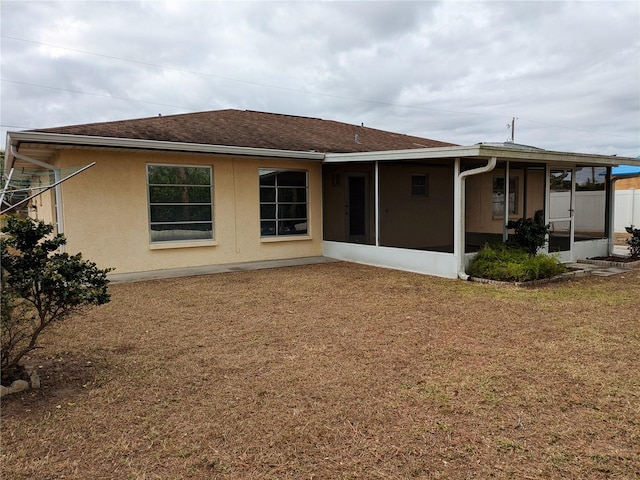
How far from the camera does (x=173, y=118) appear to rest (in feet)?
39.0

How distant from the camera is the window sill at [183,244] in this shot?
984 centimetres

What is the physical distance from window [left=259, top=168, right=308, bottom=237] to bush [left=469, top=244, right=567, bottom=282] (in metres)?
4.78

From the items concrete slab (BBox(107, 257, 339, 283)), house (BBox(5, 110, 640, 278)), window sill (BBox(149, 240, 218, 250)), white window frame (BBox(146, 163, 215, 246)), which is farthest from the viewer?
window sill (BBox(149, 240, 218, 250))

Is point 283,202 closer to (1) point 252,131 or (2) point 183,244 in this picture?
(1) point 252,131

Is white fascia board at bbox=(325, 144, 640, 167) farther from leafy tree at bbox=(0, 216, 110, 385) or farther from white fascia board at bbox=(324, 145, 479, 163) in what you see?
leafy tree at bbox=(0, 216, 110, 385)

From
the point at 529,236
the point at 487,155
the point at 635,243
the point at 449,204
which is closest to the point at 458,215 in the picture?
the point at 487,155

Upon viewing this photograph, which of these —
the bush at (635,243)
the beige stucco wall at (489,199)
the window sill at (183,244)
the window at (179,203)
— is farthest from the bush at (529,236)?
the window at (179,203)

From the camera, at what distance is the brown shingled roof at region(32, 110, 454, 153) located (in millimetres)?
9555

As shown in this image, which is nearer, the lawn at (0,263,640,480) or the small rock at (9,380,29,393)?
the lawn at (0,263,640,480)

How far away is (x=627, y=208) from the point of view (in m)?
18.9

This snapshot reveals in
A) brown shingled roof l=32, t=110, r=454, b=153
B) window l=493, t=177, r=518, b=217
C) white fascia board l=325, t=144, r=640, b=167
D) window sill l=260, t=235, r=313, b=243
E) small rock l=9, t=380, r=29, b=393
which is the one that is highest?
brown shingled roof l=32, t=110, r=454, b=153

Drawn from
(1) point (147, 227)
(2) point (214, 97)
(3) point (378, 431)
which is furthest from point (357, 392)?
(2) point (214, 97)

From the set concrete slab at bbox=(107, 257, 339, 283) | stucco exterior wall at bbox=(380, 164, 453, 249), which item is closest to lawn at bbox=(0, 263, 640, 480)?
concrete slab at bbox=(107, 257, 339, 283)

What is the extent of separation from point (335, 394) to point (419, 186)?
34.8 feet
